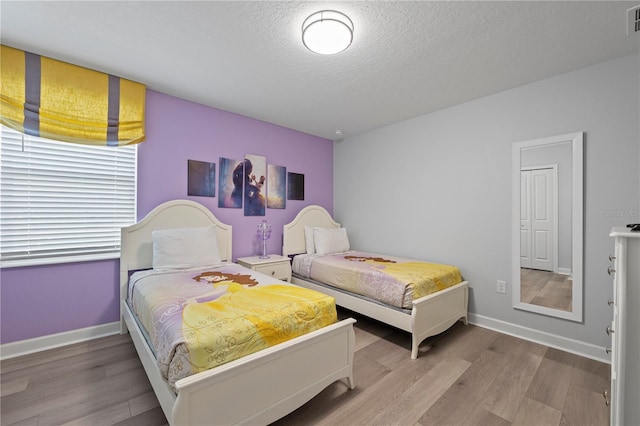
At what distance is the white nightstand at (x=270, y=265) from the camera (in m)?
3.12

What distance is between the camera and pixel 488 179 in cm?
285

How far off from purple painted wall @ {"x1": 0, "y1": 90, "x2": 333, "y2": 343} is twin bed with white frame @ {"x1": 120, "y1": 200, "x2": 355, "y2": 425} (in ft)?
2.20

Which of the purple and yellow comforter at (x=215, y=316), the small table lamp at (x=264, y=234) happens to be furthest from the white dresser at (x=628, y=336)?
the small table lamp at (x=264, y=234)

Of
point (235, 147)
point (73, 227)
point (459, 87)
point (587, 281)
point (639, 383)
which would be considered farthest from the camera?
point (235, 147)

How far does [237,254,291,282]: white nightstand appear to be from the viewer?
3121 mm

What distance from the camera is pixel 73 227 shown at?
8.04ft

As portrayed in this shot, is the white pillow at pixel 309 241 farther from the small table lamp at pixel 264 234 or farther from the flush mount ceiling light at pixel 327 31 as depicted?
the flush mount ceiling light at pixel 327 31

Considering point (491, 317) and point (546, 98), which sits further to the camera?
point (491, 317)

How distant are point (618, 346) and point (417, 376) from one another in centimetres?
120

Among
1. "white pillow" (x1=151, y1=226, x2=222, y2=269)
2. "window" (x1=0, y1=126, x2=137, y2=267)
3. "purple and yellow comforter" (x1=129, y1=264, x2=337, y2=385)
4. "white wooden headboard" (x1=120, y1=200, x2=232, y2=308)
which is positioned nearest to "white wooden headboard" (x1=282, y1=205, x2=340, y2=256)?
"white wooden headboard" (x1=120, y1=200, x2=232, y2=308)

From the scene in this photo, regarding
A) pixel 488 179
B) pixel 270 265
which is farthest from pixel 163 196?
pixel 488 179

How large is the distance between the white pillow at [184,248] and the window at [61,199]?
43 centimetres

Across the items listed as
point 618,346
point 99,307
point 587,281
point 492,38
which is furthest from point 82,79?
point 587,281

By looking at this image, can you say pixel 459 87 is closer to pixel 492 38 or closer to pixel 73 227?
pixel 492 38
